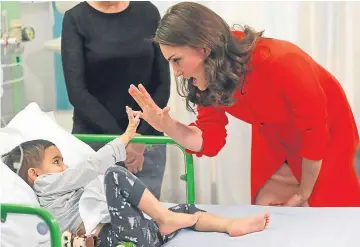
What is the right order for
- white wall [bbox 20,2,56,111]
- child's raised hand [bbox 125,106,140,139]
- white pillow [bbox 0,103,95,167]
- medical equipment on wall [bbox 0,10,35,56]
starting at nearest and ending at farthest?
child's raised hand [bbox 125,106,140,139] < white pillow [bbox 0,103,95,167] < medical equipment on wall [bbox 0,10,35,56] < white wall [bbox 20,2,56,111]

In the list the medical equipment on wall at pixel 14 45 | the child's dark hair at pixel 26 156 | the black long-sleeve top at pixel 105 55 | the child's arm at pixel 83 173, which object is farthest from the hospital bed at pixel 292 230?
the medical equipment on wall at pixel 14 45

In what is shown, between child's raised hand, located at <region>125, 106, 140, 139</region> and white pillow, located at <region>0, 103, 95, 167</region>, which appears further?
white pillow, located at <region>0, 103, 95, 167</region>

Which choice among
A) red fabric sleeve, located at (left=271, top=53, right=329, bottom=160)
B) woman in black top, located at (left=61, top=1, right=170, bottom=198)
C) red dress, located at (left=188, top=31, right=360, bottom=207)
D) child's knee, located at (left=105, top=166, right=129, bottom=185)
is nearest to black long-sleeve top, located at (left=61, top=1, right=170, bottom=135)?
woman in black top, located at (left=61, top=1, right=170, bottom=198)

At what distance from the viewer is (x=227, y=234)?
192cm

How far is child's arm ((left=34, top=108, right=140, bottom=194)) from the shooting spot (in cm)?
195

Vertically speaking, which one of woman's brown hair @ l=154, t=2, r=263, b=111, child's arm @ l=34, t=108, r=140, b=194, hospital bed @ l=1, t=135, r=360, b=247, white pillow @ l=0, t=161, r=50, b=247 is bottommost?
hospital bed @ l=1, t=135, r=360, b=247

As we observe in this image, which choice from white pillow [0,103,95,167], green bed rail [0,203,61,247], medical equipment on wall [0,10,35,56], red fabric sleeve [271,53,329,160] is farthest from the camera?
medical equipment on wall [0,10,35,56]

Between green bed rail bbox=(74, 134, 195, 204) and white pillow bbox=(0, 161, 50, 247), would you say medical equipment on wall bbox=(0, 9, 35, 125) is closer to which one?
green bed rail bbox=(74, 134, 195, 204)

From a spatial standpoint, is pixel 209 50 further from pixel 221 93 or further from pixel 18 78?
pixel 18 78

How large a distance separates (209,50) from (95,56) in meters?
0.64

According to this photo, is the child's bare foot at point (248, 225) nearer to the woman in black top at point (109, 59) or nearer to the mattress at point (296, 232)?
the mattress at point (296, 232)

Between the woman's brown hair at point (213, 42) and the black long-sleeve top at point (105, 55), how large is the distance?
46 centimetres

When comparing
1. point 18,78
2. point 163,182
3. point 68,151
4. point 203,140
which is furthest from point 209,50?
point 18,78

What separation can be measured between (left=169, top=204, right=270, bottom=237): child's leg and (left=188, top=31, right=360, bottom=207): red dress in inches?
9.4
